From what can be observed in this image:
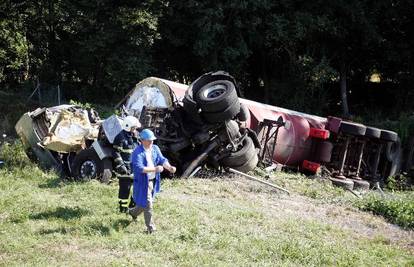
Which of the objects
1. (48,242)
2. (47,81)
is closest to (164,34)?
(47,81)

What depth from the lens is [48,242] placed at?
6.50 m

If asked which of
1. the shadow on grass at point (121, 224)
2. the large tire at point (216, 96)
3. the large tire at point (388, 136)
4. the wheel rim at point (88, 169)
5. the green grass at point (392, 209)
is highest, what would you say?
the large tire at point (216, 96)

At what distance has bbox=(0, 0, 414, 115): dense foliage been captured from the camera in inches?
774

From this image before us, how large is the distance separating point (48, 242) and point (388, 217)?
18.9 ft

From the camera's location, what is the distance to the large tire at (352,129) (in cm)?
1250

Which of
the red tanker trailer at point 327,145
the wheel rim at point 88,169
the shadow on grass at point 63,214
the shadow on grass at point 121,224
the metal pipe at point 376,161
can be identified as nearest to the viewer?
the shadow on grass at point 121,224

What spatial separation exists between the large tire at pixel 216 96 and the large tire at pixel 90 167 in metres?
2.16

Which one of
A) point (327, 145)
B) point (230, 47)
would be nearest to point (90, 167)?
point (327, 145)

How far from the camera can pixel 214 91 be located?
11180 mm

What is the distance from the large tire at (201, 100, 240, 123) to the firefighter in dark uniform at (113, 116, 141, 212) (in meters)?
2.13

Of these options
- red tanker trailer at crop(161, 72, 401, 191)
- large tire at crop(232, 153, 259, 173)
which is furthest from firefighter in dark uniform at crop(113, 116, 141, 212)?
red tanker trailer at crop(161, 72, 401, 191)

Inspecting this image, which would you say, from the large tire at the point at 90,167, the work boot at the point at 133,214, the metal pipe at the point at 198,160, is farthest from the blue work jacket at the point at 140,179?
the metal pipe at the point at 198,160

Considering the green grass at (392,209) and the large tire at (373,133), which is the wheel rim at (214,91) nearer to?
the green grass at (392,209)

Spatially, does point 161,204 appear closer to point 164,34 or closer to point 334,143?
point 334,143
